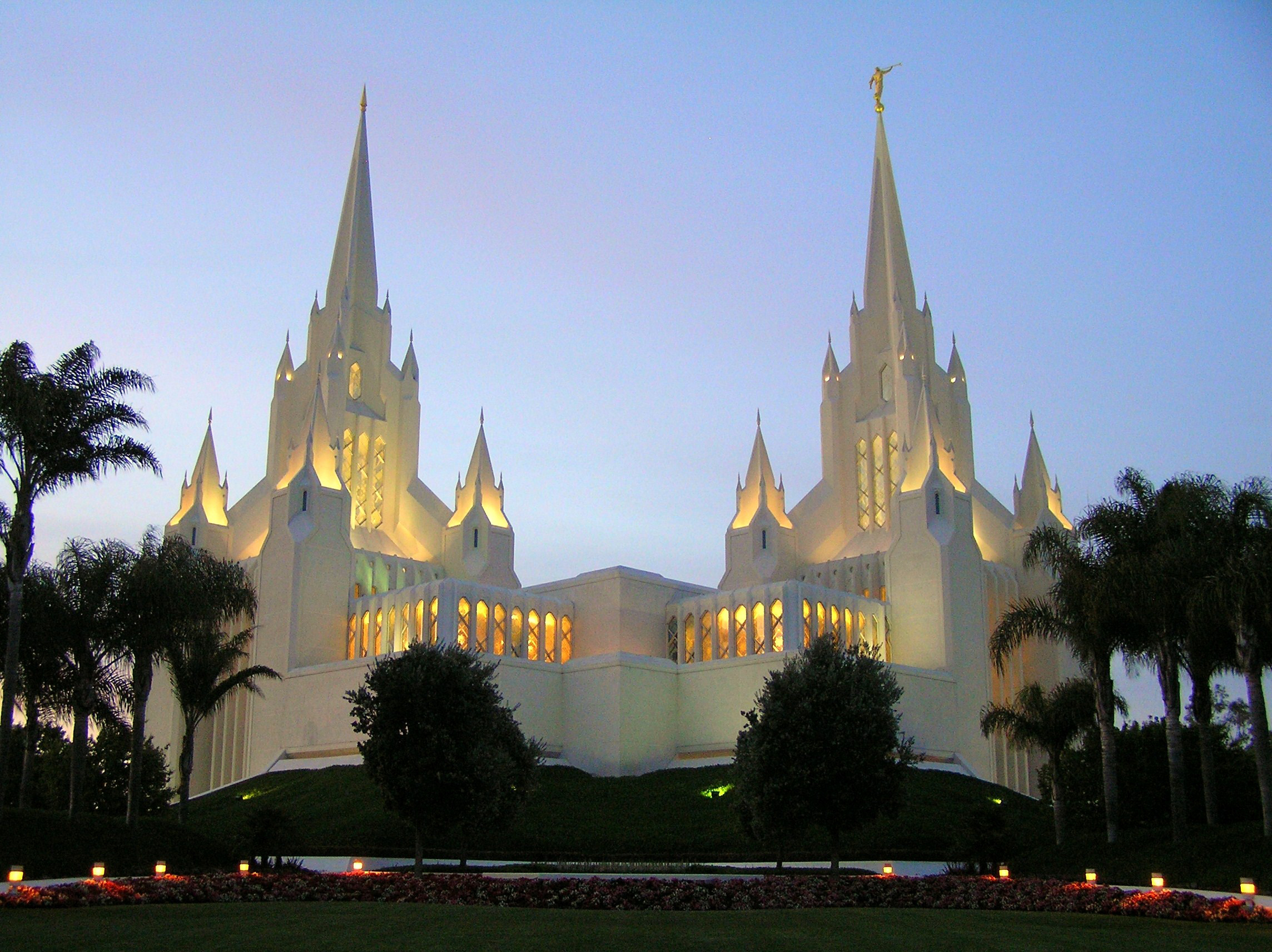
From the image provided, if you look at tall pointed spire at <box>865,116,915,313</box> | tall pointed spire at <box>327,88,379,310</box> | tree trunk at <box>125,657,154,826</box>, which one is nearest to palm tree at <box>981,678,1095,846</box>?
tree trunk at <box>125,657,154,826</box>

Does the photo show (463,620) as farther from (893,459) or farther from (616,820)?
(893,459)

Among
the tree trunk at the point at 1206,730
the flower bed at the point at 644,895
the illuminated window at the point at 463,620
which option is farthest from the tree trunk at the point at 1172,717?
the illuminated window at the point at 463,620

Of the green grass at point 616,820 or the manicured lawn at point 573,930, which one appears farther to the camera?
the green grass at point 616,820

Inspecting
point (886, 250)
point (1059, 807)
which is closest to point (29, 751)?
point (1059, 807)

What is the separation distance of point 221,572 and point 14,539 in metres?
5.74

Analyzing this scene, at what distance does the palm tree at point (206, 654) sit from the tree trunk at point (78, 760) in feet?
7.49

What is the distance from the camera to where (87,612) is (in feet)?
88.5

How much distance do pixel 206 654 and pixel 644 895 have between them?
56.5 feet

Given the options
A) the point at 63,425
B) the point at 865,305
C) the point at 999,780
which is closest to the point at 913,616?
the point at 999,780

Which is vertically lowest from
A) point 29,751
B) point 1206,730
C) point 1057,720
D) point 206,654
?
point 29,751

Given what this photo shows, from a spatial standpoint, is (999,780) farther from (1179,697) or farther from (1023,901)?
(1023,901)

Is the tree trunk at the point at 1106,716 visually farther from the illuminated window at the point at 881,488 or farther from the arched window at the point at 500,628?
the illuminated window at the point at 881,488

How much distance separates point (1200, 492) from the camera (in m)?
25.8

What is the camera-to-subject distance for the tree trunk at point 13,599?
23.9m
